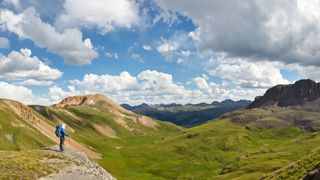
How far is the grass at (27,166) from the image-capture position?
4003 cm

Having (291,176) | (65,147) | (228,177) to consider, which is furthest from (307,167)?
(228,177)

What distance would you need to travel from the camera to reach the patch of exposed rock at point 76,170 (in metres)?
42.2

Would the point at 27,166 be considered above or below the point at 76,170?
above

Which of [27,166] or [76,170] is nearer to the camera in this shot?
[27,166]

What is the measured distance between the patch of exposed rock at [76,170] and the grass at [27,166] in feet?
2.60

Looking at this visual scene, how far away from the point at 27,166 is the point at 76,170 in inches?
202

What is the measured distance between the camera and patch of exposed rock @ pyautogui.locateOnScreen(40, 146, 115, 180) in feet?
138

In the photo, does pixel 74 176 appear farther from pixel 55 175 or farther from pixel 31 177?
pixel 31 177

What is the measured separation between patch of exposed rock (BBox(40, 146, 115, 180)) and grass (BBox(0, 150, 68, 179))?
792 mm

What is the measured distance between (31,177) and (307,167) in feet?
124

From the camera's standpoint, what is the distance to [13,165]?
42.4 meters

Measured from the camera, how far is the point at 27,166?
137 ft

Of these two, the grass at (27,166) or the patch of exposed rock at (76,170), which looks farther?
the patch of exposed rock at (76,170)

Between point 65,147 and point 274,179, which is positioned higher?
point 65,147
